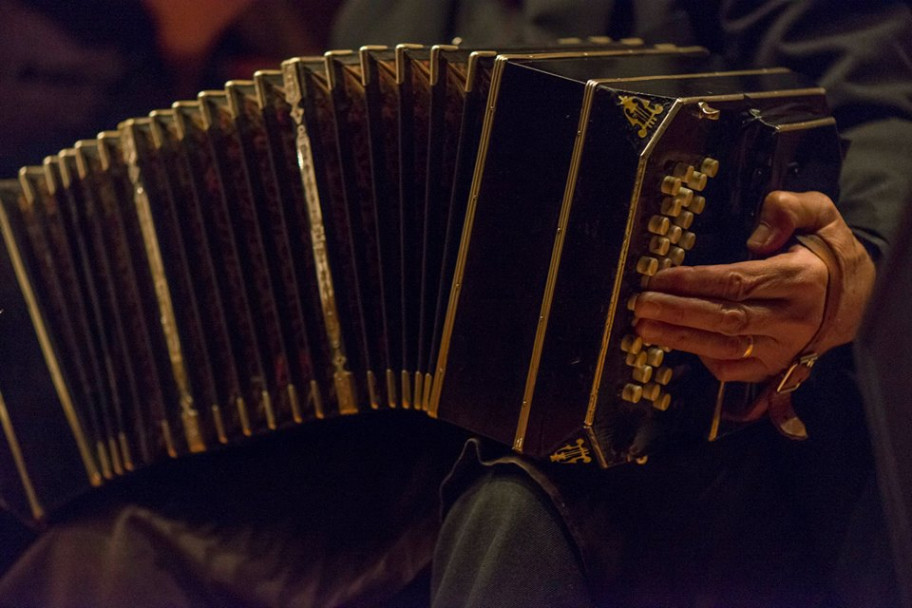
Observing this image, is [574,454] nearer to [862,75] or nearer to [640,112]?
[640,112]

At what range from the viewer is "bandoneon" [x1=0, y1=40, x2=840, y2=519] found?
2.32 feet

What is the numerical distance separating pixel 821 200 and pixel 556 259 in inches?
11.3

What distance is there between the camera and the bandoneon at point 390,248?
707 mm

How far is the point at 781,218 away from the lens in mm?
748

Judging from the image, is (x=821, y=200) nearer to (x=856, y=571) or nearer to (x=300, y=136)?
(x=856, y=571)

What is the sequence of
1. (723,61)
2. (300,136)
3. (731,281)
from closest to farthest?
(731,281)
(300,136)
(723,61)

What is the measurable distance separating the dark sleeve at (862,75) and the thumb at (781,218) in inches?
4.9

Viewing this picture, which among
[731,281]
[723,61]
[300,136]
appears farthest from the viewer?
[723,61]

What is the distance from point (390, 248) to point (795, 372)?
44 centimetres

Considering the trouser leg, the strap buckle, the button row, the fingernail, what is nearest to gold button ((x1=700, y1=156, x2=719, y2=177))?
the button row

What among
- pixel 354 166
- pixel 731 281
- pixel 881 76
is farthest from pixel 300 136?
pixel 881 76

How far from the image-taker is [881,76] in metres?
0.91

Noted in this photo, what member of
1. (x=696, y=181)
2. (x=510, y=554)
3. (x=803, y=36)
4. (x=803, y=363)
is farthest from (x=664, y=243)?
(x=803, y=36)

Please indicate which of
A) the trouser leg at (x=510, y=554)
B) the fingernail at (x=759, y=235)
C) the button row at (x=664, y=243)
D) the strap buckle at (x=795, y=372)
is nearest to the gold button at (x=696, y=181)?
the button row at (x=664, y=243)
